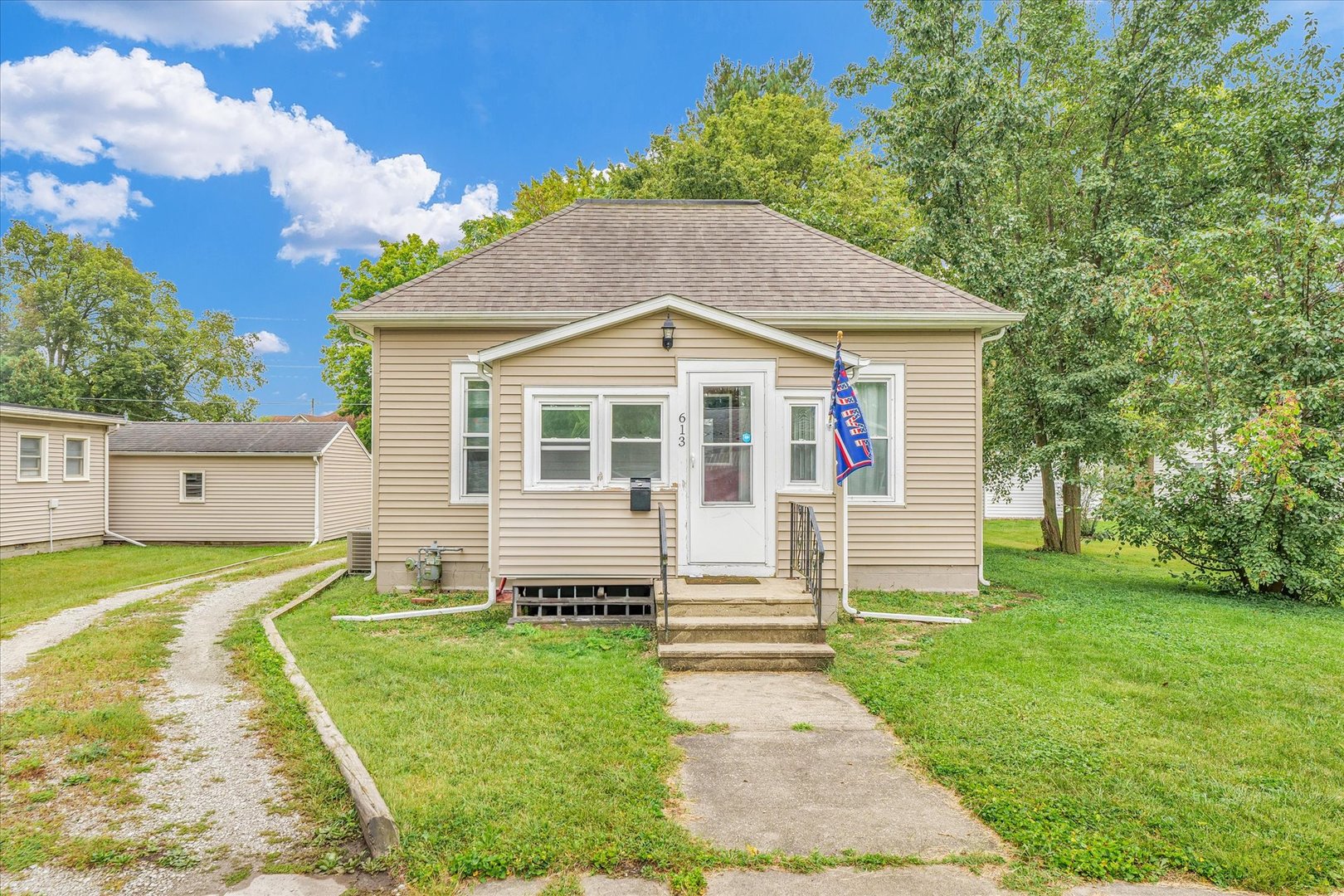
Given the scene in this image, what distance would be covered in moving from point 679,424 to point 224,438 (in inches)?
708

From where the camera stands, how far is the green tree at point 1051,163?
12.2 meters

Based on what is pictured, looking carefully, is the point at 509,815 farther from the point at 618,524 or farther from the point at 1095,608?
the point at 1095,608

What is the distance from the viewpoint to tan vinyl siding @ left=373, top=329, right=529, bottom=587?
8867 millimetres

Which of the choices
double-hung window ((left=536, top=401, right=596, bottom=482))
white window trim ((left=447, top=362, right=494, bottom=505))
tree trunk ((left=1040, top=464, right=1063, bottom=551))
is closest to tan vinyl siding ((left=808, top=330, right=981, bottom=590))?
double-hung window ((left=536, top=401, right=596, bottom=482))

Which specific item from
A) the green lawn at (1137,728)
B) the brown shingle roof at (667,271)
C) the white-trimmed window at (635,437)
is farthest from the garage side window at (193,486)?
the green lawn at (1137,728)

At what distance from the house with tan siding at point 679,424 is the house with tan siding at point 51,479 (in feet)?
41.7

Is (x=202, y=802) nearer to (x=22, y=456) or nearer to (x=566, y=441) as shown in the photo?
(x=566, y=441)

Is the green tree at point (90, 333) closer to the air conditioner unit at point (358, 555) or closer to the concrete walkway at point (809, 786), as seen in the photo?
the air conditioner unit at point (358, 555)

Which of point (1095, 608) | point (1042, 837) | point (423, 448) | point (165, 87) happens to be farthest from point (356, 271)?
point (1042, 837)

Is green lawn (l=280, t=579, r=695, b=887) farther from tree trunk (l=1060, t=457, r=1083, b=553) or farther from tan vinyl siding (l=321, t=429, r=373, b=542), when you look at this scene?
tan vinyl siding (l=321, t=429, r=373, b=542)

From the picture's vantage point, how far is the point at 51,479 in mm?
16891

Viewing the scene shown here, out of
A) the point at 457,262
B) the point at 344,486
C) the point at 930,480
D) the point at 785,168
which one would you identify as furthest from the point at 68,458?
the point at 785,168

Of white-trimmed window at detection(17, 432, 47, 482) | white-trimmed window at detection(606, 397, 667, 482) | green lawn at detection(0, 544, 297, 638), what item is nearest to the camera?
white-trimmed window at detection(606, 397, 667, 482)

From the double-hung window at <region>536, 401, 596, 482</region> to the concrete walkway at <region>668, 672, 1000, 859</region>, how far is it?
311 cm
